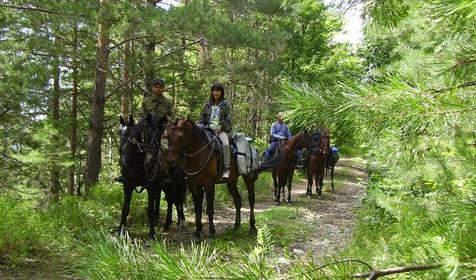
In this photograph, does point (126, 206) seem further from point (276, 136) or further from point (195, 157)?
point (276, 136)

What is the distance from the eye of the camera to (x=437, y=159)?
2555 mm

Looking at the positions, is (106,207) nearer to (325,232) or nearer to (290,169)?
(325,232)

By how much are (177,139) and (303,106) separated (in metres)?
Result: 5.39

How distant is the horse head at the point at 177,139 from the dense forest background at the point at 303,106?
4.94 ft

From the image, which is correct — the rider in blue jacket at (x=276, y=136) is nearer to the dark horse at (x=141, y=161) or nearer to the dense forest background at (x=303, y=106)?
the dense forest background at (x=303, y=106)

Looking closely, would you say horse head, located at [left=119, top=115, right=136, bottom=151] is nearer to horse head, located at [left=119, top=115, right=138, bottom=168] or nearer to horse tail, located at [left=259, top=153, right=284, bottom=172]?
horse head, located at [left=119, top=115, right=138, bottom=168]

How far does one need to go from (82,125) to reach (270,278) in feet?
47.0

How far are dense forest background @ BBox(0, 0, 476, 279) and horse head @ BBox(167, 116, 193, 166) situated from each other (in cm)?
151

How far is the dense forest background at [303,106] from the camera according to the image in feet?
4.44

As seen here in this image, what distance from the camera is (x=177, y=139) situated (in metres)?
6.77

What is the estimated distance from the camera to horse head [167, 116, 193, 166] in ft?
22.1

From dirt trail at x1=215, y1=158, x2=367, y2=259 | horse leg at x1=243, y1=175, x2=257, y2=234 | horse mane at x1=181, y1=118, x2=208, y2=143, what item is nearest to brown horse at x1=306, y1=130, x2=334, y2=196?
dirt trail at x1=215, y1=158, x2=367, y2=259

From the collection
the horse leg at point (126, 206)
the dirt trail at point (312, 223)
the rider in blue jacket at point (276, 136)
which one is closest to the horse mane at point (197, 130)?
the horse leg at point (126, 206)

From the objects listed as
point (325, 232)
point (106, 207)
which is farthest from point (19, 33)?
point (325, 232)
